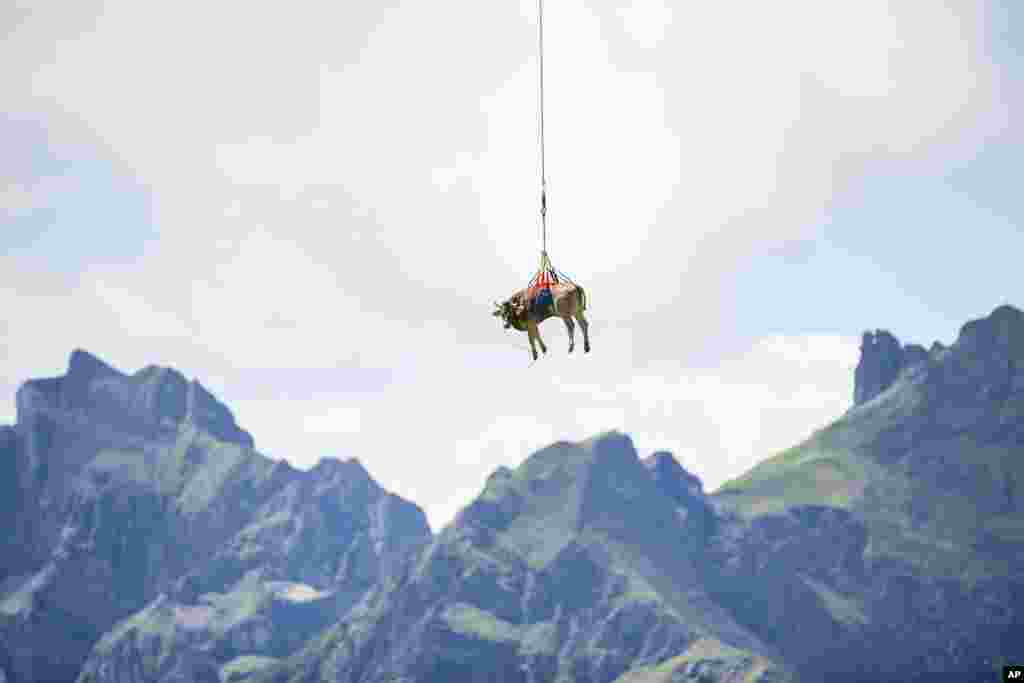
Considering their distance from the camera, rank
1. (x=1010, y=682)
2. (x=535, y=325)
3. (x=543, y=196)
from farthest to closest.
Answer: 1. (x=1010, y=682)
2. (x=535, y=325)
3. (x=543, y=196)

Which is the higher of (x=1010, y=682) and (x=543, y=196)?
(x=543, y=196)

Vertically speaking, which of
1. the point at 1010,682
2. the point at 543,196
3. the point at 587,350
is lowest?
the point at 1010,682

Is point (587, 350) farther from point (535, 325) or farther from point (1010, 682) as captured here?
point (1010, 682)

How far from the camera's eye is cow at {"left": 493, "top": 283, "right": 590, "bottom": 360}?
99.4 m

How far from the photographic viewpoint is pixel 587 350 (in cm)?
9588

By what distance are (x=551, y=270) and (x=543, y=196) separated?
7.25 metres

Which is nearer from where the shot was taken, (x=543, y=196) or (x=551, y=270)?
(x=543, y=196)

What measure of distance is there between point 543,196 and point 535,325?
8880 millimetres

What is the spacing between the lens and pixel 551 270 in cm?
10219

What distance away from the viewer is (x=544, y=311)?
101 meters

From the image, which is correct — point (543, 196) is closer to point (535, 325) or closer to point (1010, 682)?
point (535, 325)

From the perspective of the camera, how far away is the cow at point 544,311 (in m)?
99.4

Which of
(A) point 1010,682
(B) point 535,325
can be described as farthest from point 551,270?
(A) point 1010,682

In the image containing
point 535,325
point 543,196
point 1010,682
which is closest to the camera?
point 543,196
